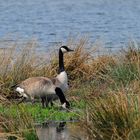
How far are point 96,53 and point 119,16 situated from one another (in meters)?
22.9

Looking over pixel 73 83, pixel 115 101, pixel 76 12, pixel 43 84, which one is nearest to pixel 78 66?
pixel 73 83

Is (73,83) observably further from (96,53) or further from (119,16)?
(119,16)

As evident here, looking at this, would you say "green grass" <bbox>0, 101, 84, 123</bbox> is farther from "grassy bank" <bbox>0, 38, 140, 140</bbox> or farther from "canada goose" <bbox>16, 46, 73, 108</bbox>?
"canada goose" <bbox>16, 46, 73, 108</bbox>

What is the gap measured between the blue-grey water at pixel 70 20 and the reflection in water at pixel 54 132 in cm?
1001

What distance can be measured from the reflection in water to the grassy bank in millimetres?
258

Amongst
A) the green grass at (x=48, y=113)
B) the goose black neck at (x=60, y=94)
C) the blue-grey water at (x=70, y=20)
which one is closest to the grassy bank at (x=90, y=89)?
the green grass at (x=48, y=113)

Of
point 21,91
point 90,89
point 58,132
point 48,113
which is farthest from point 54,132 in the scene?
point 90,89

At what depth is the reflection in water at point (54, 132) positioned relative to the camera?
11.5 metres

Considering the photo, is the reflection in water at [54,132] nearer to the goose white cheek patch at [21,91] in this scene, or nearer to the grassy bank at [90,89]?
the grassy bank at [90,89]

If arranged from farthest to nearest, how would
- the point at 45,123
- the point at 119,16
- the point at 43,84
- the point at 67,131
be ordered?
the point at 119,16, the point at 43,84, the point at 45,123, the point at 67,131

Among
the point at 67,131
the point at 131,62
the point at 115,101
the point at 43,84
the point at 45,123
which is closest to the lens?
→ the point at 115,101

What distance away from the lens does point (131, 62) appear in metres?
15.4

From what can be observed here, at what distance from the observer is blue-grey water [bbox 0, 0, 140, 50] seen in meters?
28.7

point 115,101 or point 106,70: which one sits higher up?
point 115,101
